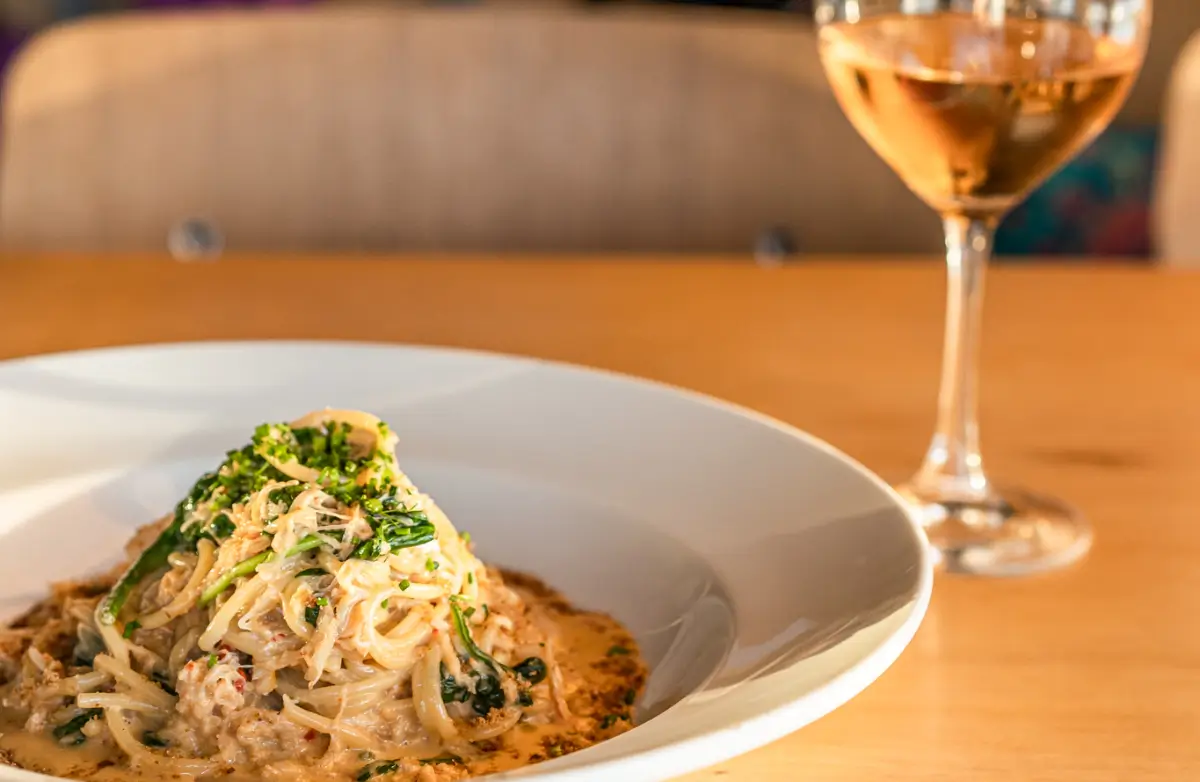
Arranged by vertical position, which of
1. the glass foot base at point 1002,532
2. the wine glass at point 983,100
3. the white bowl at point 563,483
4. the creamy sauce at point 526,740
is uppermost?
the wine glass at point 983,100

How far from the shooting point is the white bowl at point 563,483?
2.41 feet

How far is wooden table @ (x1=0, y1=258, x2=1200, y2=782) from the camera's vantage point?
749mm

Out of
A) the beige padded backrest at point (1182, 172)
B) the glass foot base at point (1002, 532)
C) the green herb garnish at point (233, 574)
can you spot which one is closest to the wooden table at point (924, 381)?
the glass foot base at point (1002, 532)

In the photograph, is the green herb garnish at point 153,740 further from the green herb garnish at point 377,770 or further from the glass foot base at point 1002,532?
the glass foot base at point 1002,532

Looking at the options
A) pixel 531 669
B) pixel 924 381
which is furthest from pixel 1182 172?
pixel 531 669

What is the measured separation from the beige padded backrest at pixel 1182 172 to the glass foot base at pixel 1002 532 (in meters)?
1.32

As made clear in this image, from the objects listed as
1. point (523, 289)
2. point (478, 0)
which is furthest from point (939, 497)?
point (478, 0)

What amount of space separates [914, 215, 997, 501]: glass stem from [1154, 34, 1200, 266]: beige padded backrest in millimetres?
1296

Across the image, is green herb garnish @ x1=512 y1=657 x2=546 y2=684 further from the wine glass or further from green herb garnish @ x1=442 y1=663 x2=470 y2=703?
the wine glass

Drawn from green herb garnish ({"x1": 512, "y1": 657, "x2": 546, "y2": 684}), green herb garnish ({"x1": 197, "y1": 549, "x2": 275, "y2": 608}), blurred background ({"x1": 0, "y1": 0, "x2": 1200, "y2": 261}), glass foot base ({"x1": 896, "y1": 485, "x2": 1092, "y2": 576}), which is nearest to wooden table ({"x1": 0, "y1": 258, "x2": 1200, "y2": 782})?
glass foot base ({"x1": 896, "y1": 485, "x2": 1092, "y2": 576})

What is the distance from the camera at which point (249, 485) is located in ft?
2.59

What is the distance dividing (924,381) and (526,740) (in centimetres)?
80

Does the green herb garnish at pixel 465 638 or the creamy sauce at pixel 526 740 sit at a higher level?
the green herb garnish at pixel 465 638

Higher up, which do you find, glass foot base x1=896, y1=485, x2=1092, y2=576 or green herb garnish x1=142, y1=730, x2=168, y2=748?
green herb garnish x1=142, y1=730, x2=168, y2=748
